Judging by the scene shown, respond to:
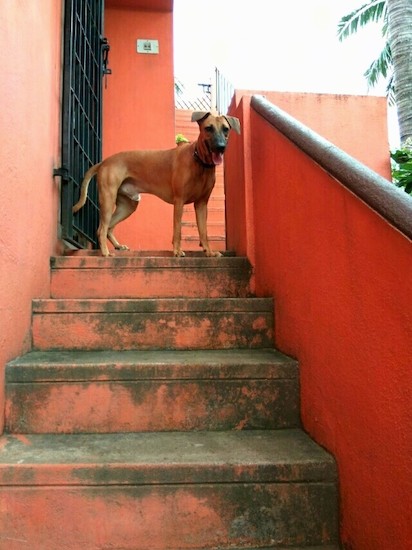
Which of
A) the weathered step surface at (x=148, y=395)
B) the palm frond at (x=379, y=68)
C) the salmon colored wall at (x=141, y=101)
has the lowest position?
the weathered step surface at (x=148, y=395)

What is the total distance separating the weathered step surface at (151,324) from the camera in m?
2.28

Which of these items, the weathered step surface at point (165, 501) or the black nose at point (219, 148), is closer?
the weathered step surface at point (165, 501)

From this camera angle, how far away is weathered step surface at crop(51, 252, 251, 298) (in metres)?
2.73

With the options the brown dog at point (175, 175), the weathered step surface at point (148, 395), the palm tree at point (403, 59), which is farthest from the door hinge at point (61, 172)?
the palm tree at point (403, 59)

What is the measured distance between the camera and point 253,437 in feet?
5.98

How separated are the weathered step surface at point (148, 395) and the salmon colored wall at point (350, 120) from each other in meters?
2.17

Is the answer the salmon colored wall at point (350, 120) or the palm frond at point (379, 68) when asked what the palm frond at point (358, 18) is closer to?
the palm frond at point (379, 68)

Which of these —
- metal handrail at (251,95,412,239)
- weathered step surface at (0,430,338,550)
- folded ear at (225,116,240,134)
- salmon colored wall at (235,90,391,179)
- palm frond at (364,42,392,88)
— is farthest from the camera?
palm frond at (364,42,392,88)

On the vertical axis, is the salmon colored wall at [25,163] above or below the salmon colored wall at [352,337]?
above

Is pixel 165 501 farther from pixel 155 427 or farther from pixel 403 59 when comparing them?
pixel 403 59

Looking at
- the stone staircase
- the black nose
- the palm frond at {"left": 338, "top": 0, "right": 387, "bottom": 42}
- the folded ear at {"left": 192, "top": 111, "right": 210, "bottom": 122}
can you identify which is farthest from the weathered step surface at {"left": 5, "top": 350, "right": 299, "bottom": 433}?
the palm frond at {"left": 338, "top": 0, "right": 387, "bottom": 42}

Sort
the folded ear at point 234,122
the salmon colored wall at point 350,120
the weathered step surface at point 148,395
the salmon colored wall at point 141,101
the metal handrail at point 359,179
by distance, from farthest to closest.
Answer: the salmon colored wall at point 141,101 < the salmon colored wall at point 350,120 < the folded ear at point 234,122 < the weathered step surface at point 148,395 < the metal handrail at point 359,179

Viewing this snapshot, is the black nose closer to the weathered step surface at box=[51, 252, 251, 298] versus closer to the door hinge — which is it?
the weathered step surface at box=[51, 252, 251, 298]

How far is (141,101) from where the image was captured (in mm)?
5875
